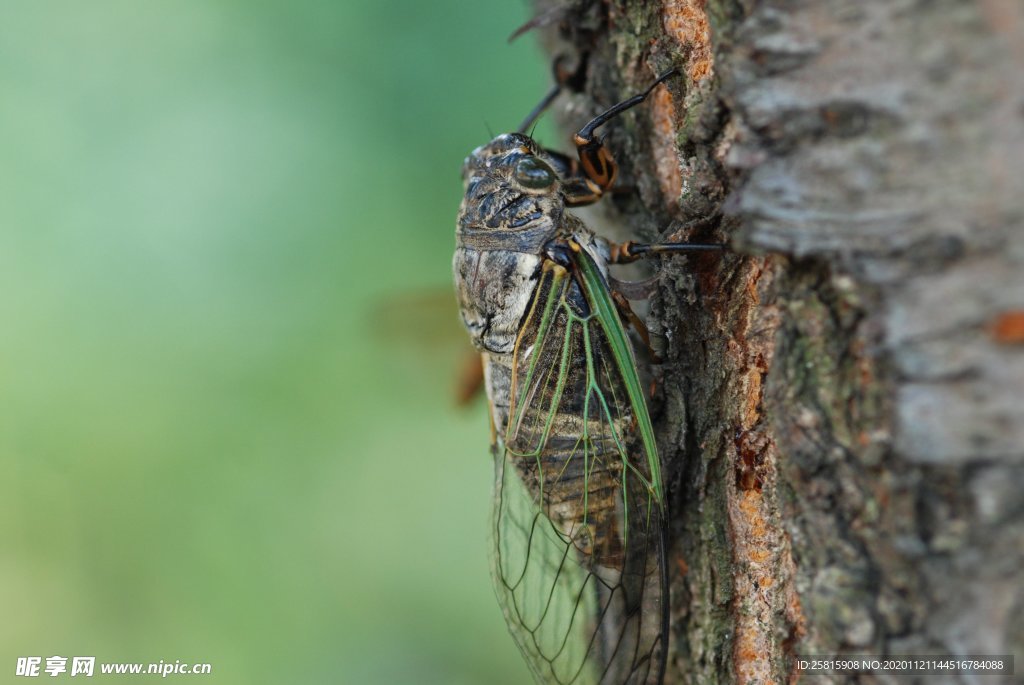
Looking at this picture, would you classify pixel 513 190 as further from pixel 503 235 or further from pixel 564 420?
pixel 564 420

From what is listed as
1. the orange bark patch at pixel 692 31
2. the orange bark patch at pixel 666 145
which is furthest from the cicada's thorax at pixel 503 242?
the orange bark patch at pixel 692 31

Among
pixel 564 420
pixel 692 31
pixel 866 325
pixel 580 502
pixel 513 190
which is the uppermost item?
pixel 692 31

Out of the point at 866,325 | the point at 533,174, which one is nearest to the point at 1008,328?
the point at 866,325

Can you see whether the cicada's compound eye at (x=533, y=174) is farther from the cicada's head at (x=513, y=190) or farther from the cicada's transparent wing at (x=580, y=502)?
the cicada's transparent wing at (x=580, y=502)

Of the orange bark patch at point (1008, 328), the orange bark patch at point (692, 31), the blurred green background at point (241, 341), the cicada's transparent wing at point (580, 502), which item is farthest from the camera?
the blurred green background at point (241, 341)

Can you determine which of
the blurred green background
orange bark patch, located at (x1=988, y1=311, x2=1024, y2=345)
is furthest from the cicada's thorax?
orange bark patch, located at (x1=988, y1=311, x2=1024, y2=345)
